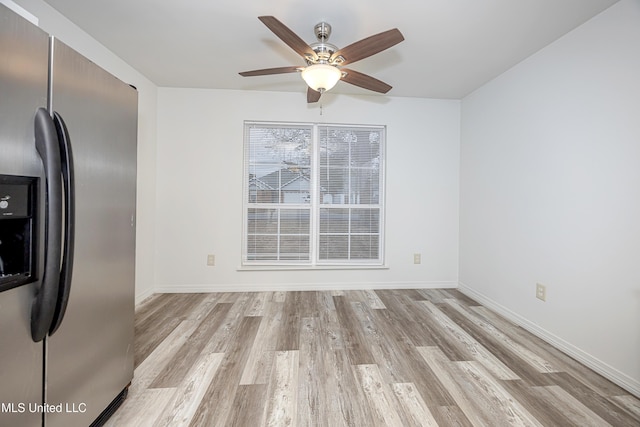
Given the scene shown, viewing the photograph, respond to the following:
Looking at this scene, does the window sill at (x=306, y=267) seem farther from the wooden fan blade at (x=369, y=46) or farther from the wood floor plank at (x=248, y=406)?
the wooden fan blade at (x=369, y=46)

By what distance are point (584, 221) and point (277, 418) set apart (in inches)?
96.9

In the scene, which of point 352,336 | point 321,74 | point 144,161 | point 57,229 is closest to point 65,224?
point 57,229

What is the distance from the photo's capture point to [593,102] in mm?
1896

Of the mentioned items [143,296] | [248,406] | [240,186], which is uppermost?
[240,186]

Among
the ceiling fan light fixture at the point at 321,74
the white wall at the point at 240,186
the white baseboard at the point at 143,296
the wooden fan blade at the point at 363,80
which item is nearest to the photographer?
the ceiling fan light fixture at the point at 321,74

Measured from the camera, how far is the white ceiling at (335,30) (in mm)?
1827

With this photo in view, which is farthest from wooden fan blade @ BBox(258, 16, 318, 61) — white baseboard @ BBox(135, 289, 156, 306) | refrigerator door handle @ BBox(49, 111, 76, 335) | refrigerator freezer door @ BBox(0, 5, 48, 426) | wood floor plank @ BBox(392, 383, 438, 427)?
white baseboard @ BBox(135, 289, 156, 306)

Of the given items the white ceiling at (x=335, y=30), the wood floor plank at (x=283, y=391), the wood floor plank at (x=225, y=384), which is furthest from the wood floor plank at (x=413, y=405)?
the white ceiling at (x=335, y=30)

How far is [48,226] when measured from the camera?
0.93 m

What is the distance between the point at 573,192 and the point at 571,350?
120 cm

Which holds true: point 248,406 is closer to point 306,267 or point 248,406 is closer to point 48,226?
point 48,226

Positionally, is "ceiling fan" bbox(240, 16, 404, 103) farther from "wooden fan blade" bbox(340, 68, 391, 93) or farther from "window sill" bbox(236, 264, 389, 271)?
"window sill" bbox(236, 264, 389, 271)

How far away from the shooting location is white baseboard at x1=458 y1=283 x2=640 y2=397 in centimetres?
165

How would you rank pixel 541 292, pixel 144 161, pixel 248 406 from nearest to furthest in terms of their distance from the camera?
pixel 248 406 → pixel 541 292 → pixel 144 161
